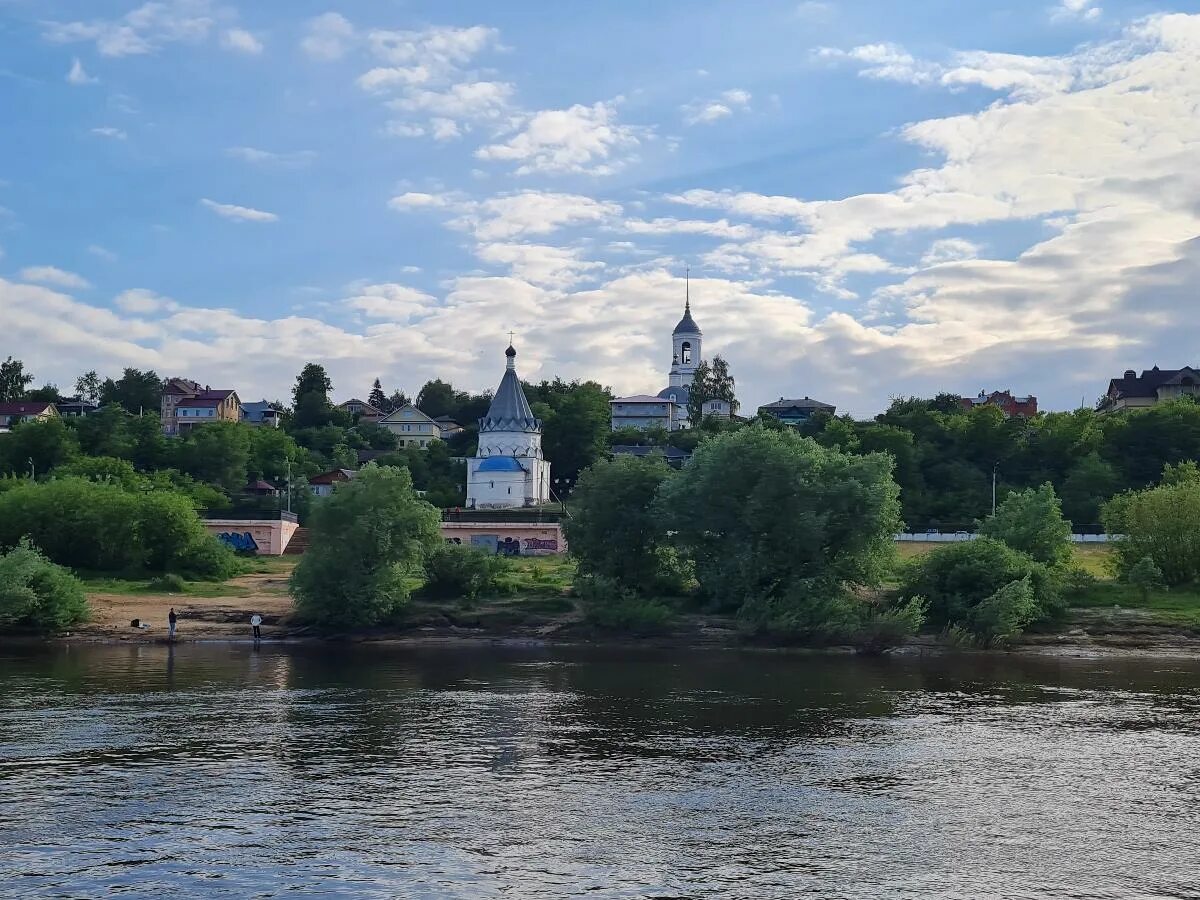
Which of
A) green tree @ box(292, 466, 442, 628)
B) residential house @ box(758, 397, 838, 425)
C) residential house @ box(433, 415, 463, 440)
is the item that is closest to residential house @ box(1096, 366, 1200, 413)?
residential house @ box(758, 397, 838, 425)

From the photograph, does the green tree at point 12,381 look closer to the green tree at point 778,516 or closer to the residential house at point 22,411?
the residential house at point 22,411

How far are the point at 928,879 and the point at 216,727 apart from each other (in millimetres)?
19456

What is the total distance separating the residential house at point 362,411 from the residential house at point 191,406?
15.6 meters

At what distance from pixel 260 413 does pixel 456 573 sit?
12779 cm

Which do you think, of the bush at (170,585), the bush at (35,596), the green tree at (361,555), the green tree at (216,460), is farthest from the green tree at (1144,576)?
the green tree at (216,460)

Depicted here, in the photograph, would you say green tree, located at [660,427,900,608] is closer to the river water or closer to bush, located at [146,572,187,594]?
the river water

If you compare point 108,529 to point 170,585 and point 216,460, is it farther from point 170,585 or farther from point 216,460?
point 216,460

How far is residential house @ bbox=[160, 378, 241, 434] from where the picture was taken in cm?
16362

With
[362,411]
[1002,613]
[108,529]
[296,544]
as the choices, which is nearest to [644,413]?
Answer: [362,411]

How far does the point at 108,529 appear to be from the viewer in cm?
6675

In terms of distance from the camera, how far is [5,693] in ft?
120

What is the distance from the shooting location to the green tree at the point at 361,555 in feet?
176

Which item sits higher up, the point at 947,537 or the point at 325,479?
the point at 325,479

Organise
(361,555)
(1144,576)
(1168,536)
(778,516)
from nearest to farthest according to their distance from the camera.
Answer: (778,516) → (361,555) → (1144,576) → (1168,536)
